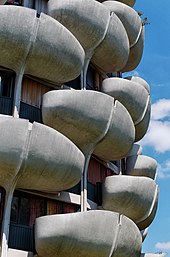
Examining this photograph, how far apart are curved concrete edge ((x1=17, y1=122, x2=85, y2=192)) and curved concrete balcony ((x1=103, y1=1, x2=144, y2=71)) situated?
1223 cm

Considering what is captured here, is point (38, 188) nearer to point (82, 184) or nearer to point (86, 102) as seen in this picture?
point (82, 184)

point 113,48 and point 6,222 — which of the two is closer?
point 6,222

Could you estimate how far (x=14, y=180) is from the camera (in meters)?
16.2

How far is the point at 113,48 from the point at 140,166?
24.8ft

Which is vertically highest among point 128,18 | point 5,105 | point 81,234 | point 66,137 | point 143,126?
point 128,18

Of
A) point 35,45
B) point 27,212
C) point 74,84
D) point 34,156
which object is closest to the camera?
point 34,156

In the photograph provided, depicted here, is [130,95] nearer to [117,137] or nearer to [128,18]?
[117,137]

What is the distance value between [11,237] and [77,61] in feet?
28.2

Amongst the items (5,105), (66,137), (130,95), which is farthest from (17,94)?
(130,95)

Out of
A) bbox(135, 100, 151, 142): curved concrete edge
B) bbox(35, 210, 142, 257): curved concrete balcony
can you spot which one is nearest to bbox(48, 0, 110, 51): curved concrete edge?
bbox(135, 100, 151, 142): curved concrete edge

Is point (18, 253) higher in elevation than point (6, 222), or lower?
lower

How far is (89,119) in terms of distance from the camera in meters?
18.9

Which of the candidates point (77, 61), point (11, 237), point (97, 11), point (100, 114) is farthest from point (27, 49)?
point (11, 237)

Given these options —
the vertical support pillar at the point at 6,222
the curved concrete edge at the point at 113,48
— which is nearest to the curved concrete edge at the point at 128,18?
the curved concrete edge at the point at 113,48
